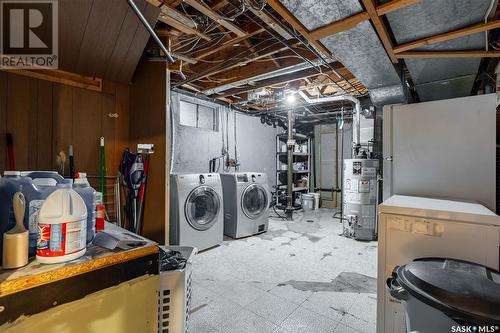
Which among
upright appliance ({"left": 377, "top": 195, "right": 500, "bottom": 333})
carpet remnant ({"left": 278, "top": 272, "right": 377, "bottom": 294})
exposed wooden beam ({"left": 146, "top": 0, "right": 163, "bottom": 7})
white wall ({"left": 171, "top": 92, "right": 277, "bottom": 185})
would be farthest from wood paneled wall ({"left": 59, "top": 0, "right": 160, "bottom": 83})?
carpet remnant ({"left": 278, "top": 272, "right": 377, "bottom": 294})

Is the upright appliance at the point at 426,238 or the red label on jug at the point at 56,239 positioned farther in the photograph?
the upright appliance at the point at 426,238

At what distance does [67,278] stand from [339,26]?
78.0 inches

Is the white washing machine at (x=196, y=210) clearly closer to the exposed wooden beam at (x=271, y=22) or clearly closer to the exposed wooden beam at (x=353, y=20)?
the exposed wooden beam at (x=271, y=22)

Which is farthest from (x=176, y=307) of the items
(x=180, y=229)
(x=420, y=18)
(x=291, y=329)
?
(x=420, y=18)

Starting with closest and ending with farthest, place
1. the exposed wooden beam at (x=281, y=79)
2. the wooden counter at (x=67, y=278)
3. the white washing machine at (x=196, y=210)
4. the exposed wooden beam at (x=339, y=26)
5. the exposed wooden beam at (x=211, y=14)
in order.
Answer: the wooden counter at (x=67, y=278) → the exposed wooden beam at (x=339, y=26) → the exposed wooden beam at (x=211, y=14) → the white washing machine at (x=196, y=210) → the exposed wooden beam at (x=281, y=79)

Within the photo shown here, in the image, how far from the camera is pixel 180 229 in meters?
3.00

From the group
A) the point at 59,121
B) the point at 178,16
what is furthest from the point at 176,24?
the point at 59,121

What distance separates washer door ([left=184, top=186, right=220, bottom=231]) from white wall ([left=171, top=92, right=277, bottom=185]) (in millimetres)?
985

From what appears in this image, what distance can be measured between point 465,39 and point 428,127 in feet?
2.39

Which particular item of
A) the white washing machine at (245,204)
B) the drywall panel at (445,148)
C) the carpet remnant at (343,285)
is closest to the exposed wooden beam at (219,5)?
the drywall panel at (445,148)

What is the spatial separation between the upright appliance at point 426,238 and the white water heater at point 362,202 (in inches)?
96.2

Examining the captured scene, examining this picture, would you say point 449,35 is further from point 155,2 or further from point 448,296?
point 155,2

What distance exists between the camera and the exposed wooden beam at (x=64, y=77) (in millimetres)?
1628

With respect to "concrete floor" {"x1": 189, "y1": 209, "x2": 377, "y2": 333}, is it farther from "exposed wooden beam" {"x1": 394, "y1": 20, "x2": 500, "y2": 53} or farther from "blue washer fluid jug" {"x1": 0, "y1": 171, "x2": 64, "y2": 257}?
"exposed wooden beam" {"x1": 394, "y1": 20, "x2": 500, "y2": 53}
